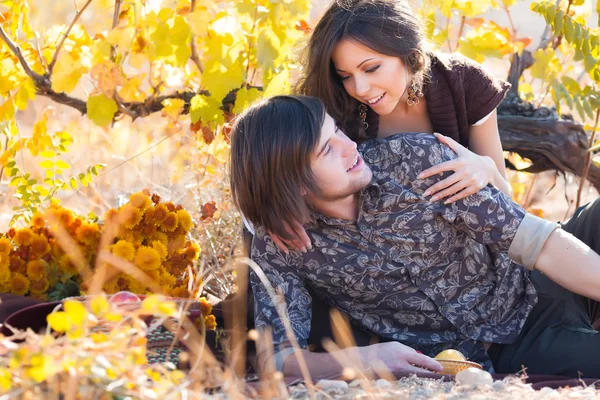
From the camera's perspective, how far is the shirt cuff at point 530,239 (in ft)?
7.66

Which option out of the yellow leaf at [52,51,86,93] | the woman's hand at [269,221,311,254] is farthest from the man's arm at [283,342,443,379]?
the yellow leaf at [52,51,86,93]

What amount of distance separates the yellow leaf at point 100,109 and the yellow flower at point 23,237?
0.67 metres

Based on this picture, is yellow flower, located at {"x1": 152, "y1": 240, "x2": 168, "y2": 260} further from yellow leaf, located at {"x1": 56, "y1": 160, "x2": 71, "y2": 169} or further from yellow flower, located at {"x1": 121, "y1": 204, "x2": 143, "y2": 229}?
yellow leaf, located at {"x1": 56, "y1": 160, "x2": 71, "y2": 169}

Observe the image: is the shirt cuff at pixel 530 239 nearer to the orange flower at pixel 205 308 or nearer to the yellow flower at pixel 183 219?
the orange flower at pixel 205 308

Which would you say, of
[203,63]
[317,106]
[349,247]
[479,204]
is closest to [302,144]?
[317,106]

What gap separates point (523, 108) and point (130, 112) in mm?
1769

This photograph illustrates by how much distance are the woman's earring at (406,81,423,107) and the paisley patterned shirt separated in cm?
31

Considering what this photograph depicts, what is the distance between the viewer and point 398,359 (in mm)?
2238

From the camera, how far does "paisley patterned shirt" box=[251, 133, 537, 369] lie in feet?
8.04

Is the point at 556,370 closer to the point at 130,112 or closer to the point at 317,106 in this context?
the point at 317,106

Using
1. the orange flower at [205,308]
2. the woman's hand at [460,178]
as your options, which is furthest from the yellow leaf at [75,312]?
the orange flower at [205,308]

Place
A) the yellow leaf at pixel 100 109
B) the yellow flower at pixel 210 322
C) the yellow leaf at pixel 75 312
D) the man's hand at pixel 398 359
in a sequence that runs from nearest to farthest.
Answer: the yellow leaf at pixel 75 312, the man's hand at pixel 398 359, the yellow flower at pixel 210 322, the yellow leaf at pixel 100 109

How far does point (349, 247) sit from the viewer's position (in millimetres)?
2516

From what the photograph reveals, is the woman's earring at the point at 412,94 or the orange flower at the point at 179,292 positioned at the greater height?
the woman's earring at the point at 412,94
